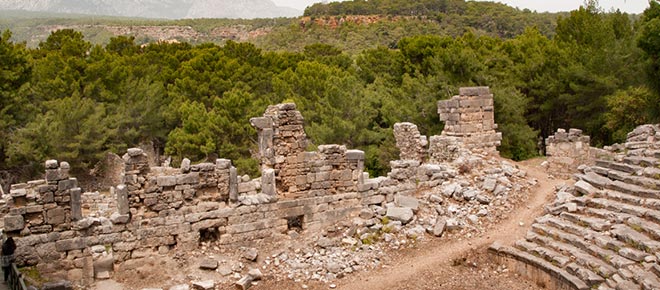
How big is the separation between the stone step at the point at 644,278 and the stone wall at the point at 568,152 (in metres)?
9.85

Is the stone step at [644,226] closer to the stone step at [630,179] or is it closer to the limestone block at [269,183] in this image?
the stone step at [630,179]

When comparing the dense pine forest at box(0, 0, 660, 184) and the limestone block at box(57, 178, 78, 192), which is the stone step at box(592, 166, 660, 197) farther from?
the limestone block at box(57, 178, 78, 192)

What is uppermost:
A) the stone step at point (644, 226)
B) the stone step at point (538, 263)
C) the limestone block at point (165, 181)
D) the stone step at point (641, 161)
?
the limestone block at point (165, 181)

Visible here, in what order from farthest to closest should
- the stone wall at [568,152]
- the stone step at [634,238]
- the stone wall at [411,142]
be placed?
the stone wall at [568,152] < the stone wall at [411,142] < the stone step at [634,238]

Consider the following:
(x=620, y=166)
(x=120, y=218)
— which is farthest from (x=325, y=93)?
(x=120, y=218)

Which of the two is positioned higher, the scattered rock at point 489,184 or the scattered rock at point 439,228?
the scattered rock at point 489,184

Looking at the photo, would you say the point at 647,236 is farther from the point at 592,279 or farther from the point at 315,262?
the point at 315,262

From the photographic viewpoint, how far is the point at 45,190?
1078 cm

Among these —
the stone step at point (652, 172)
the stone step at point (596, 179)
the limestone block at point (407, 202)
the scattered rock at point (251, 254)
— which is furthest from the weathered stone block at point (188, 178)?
the stone step at point (652, 172)

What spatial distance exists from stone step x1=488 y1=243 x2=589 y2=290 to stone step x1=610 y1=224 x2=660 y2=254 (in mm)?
1264

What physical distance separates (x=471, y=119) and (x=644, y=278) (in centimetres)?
832

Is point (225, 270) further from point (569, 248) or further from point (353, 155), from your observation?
point (569, 248)

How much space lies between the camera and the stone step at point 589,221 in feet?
37.5

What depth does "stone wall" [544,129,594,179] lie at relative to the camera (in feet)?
64.2
